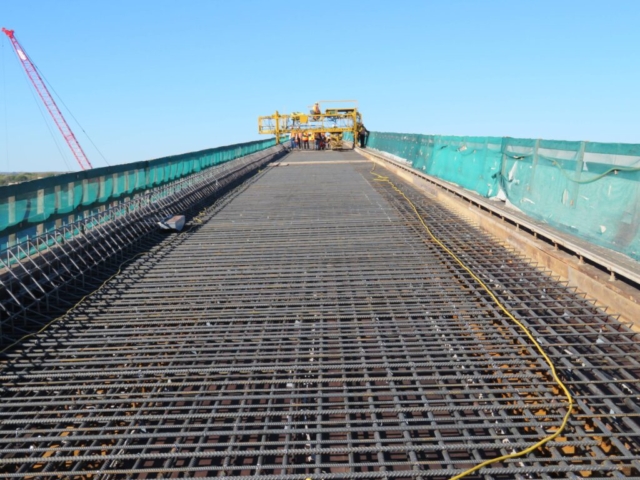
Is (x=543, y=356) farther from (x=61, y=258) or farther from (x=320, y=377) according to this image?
(x=61, y=258)

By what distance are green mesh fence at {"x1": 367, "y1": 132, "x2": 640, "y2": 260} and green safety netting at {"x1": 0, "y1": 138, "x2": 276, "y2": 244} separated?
7017 mm

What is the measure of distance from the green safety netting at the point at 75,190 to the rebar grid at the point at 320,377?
1344mm

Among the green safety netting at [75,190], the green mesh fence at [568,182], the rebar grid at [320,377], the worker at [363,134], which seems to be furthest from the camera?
the worker at [363,134]

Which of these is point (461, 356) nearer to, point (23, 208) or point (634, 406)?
point (634, 406)

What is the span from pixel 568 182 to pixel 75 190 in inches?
284

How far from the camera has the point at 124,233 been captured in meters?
7.71

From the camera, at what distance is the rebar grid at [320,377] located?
9.45ft

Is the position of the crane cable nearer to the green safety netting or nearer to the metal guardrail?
the metal guardrail

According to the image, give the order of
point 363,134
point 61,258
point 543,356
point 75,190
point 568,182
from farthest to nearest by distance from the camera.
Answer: point 363,134, point 75,190, point 568,182, point 61,258, point 543,356

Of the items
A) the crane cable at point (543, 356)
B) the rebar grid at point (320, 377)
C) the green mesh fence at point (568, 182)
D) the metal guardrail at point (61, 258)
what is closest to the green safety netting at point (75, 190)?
the metal guardrail at point (61, 258)

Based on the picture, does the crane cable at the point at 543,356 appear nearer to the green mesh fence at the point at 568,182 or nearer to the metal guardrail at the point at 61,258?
the green mesh fence at the point at 568,182

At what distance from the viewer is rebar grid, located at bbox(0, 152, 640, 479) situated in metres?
2.88

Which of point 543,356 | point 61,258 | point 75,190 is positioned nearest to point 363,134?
point 75,190

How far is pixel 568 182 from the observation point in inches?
269
